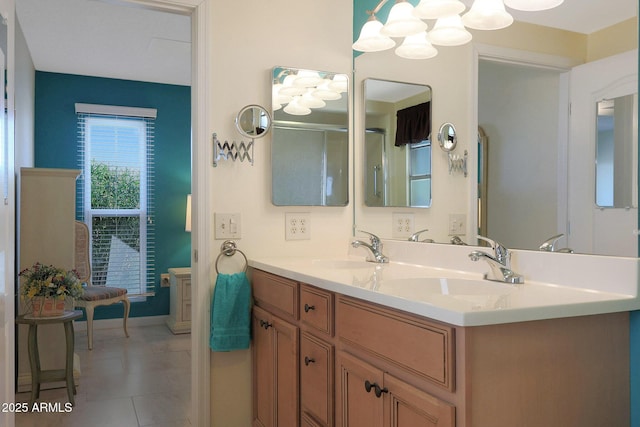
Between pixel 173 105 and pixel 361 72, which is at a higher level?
pixel 173 105

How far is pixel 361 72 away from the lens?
262cm

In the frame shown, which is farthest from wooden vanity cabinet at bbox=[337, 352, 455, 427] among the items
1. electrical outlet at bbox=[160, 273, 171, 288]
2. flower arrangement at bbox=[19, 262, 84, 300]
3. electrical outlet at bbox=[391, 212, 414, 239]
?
electrical outlet at bbox=[160, 273, 171, 288]

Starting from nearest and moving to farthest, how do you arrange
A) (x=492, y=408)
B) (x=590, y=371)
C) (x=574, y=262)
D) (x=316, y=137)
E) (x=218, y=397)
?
(x=492, y=408) → (x=590, y=371) → (x=574, y=262) → (x=218, y=397) → (x=316, y=137)

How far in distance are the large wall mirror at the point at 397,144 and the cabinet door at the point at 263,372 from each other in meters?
0.80

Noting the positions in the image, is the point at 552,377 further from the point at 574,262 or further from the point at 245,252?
the point at 245,252

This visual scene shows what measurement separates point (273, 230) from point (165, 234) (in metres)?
3.22

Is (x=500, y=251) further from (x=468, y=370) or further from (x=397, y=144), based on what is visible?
(x=397, y=144)

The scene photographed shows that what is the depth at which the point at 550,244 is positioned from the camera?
1.54 m

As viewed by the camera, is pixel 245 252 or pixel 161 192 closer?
pixel 245 252

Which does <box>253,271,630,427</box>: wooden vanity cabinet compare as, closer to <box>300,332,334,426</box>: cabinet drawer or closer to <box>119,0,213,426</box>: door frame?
<box>300,332,334,426</box>: cabinet drawer

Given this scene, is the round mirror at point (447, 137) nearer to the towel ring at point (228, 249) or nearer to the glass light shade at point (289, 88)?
the glass light shade at point (289, 88)

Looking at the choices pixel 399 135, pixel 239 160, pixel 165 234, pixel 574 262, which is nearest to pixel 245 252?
pixel 239 160

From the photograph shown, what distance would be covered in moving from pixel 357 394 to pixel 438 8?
4.53 feet

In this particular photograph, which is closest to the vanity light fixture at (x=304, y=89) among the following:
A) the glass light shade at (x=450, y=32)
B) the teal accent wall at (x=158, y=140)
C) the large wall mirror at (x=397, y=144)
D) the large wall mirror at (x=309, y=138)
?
the large wall mirror at (x=309, y=138)
